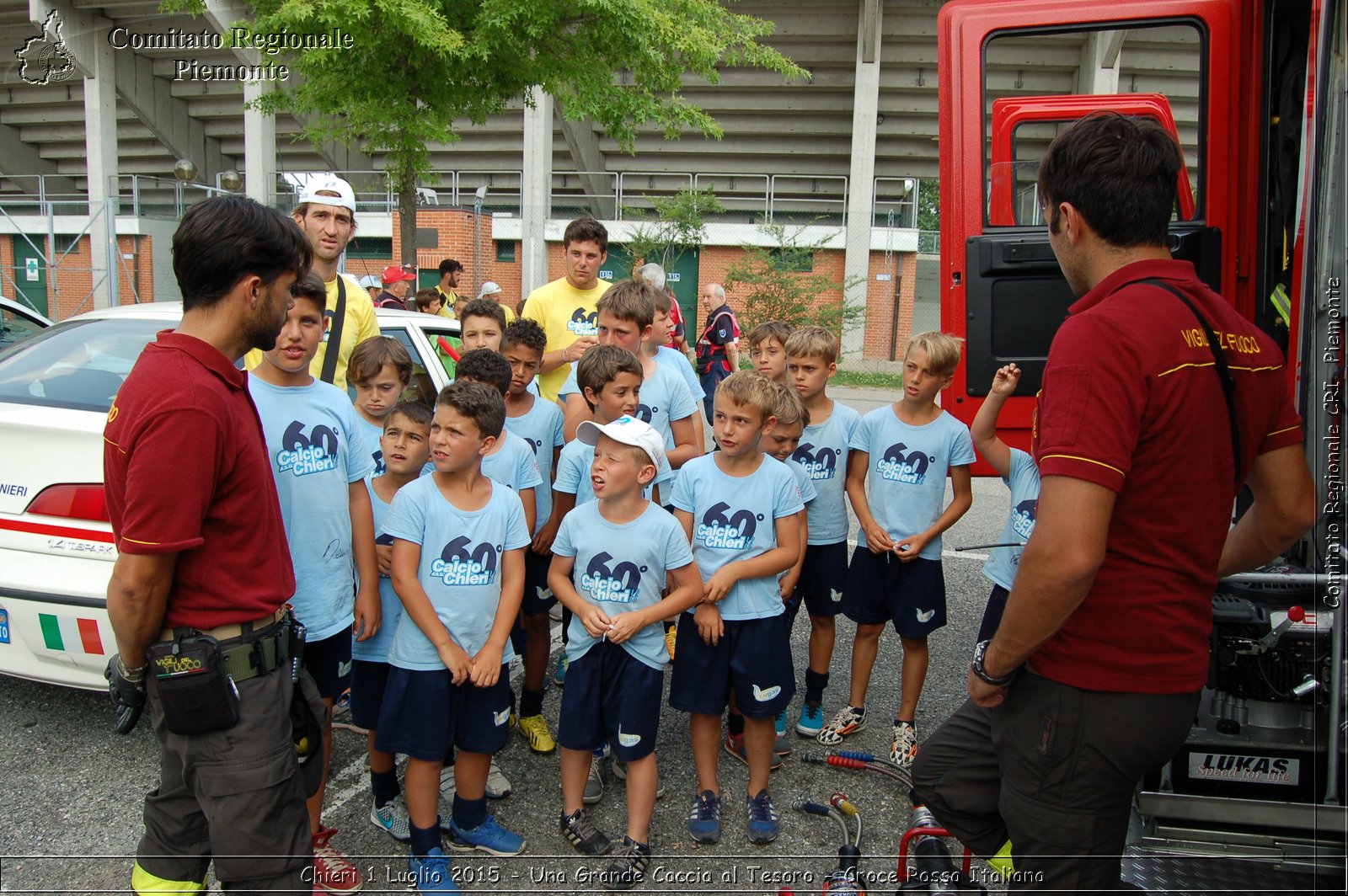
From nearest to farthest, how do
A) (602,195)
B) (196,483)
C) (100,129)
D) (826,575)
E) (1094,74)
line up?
(196,483)
(826,575)
(1094,74)
(100,129)
(602,195)

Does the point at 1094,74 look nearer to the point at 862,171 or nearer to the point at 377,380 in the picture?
the point at 862,171

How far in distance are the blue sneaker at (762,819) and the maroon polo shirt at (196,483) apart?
5.83 ft

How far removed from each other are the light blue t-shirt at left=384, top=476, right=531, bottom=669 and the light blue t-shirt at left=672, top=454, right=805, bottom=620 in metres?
0.75

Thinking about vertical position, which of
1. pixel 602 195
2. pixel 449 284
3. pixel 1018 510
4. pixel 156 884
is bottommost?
pixel 156 884

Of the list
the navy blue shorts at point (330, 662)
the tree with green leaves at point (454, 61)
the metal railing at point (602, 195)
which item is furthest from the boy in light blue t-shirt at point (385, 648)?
the metal railing at point (602, 195)

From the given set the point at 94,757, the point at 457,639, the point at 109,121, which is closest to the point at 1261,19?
the point at 457,639

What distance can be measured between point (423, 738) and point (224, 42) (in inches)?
386

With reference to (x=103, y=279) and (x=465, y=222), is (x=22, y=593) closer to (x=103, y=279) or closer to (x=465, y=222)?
(x=465, y=222)

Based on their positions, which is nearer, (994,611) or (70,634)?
(70,634)

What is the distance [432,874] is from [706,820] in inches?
35.8

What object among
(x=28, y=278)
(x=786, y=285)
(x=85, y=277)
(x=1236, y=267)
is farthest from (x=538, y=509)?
(x=28, y=278)

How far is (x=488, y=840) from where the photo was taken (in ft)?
9.59

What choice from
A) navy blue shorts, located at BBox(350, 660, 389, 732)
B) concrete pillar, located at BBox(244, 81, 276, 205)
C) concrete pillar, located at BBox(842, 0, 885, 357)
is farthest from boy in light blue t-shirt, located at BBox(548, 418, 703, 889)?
concrete pillar, located at BBox(244, 81, 276, 205)

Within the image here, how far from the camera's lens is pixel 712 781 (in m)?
3.14
